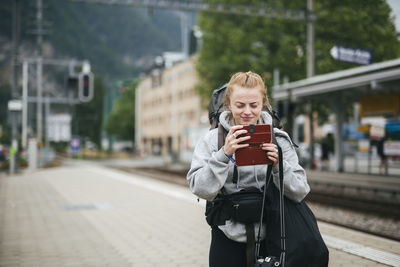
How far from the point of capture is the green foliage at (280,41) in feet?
67.5

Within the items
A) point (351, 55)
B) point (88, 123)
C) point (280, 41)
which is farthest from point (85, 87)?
point (88, 123)

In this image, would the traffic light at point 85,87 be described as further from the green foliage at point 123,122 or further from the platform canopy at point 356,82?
the green foliage at point 123,122

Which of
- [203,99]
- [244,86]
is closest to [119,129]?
[203,99]

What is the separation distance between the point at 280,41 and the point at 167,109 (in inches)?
1738

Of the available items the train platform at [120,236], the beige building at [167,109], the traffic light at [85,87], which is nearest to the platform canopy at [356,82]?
the train platform at [120,236]

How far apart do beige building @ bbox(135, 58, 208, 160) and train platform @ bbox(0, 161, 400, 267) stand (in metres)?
33.1

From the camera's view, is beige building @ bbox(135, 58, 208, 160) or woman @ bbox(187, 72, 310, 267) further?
beige building @ bbox(135, 58, 208, 160)

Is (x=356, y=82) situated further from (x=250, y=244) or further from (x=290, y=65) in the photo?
(x=250, y=244)

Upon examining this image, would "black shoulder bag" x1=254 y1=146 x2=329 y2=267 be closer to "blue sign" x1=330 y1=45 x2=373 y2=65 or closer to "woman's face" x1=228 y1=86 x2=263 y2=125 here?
"woman's face" x1=228 y1=86 x2=263 y2=125

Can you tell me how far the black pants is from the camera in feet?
7.63

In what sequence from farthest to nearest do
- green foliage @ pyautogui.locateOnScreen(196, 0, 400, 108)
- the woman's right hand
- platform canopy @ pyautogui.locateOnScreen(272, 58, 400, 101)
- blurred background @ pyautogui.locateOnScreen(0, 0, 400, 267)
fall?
green foliage @ pyautogui.locateOnScreen(196, 0, 400, 108) < platform canopy @ pyautogui.locateOnScreen(272, 58, 400, 101) < blurred background @ pyautogui.locateOnScreen(0, 0, 400, 267) < the woman's right hand

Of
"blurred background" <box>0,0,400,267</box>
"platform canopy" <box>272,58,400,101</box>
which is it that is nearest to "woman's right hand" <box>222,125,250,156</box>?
"blurred background" <box>0,0,400,267</box>

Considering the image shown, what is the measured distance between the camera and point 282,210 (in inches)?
86.7

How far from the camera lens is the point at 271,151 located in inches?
84.2
